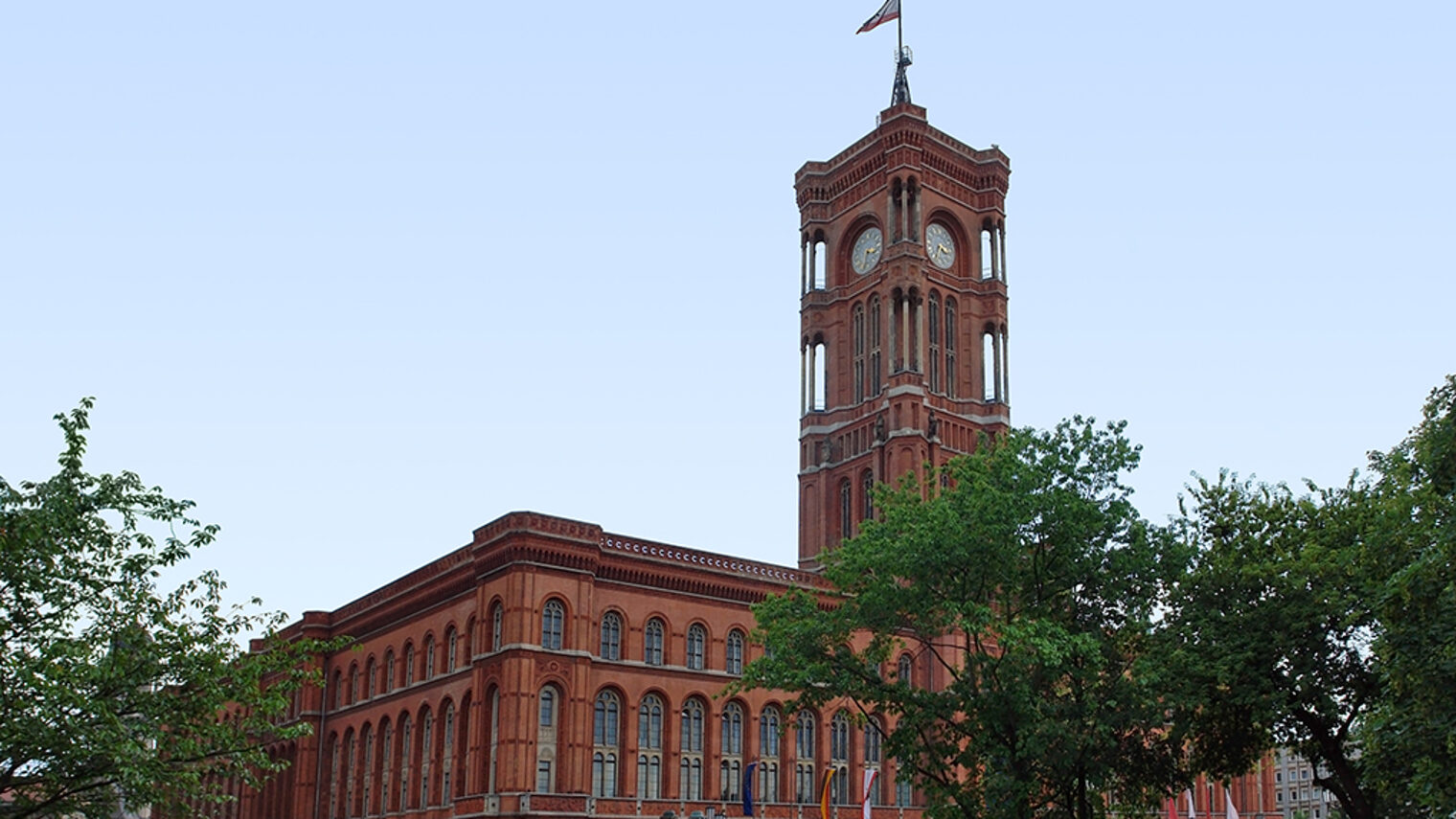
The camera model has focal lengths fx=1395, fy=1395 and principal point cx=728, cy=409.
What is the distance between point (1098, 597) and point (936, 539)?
515 cm

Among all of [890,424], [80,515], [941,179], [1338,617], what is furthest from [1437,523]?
[941,179]

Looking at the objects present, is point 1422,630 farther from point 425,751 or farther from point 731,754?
point 425,751

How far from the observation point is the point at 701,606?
195 feet

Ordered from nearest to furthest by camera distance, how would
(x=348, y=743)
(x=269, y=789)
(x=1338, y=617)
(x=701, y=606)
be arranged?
(x=1338, y=617)
(x=701, y=606)
(x=348, y=743)
(x=269, y=789)

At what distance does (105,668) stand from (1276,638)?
26399mm

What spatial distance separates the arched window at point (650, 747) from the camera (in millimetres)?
56188

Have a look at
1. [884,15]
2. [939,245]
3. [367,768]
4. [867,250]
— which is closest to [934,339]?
[939,245]

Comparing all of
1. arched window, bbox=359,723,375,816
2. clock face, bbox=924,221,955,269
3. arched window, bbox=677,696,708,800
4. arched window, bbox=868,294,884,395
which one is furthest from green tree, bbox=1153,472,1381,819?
clock face, bbox=924,221,955,269

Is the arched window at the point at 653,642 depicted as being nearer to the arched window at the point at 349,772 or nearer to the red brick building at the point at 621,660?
the red brick building at the point at 621,660

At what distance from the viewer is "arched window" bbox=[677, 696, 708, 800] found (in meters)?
57.2

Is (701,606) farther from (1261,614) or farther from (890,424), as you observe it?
(1261,614)

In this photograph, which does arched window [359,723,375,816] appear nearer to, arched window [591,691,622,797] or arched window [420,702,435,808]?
arched window [420,702,435,808]

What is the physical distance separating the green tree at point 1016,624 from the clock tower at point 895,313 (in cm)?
3841

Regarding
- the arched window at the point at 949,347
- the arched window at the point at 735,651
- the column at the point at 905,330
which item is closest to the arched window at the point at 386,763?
the arched window at the point at 735,651
